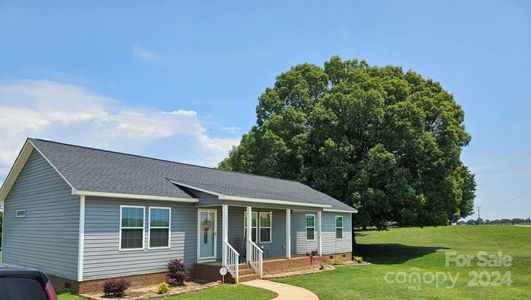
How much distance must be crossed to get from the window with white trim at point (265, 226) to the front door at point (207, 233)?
11.7 ft

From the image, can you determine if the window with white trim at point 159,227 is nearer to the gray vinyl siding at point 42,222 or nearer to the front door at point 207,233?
the front door at point 207,233

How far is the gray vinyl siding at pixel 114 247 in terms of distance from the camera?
13.8 m

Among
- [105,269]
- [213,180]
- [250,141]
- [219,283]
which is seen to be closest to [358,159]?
[250,141]

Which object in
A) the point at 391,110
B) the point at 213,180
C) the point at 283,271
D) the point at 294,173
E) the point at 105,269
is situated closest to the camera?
the point at 105,269

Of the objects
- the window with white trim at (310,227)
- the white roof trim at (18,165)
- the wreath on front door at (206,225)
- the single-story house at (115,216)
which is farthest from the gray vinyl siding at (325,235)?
the white roof trim at (18,165)

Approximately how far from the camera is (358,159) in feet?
108

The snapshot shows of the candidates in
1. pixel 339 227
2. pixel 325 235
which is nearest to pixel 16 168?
pixel 325 235

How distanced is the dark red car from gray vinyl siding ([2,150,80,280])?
10.8m

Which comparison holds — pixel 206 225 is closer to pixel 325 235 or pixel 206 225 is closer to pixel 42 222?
pixel 42 222

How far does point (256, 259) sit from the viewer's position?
59.1ft

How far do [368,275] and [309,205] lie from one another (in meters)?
4.19

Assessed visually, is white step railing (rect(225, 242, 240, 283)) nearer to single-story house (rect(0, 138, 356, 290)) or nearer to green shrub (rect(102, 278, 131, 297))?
single-story house (rect(0, 138, 356, 290))

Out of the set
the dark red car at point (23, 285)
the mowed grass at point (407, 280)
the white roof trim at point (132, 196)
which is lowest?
the mowed grass at point (407, 280)

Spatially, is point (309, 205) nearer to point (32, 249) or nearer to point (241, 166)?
point (32, 249)
